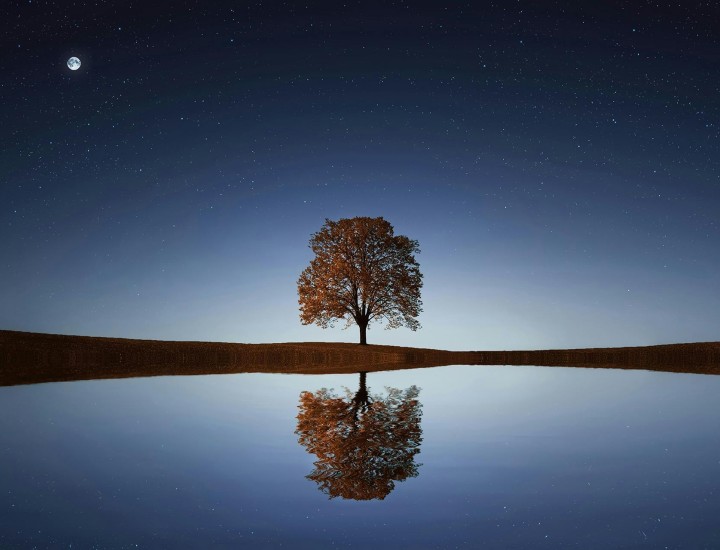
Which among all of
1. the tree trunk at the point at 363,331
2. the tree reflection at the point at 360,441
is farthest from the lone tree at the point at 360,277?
the tree reflection at the point at 360,441

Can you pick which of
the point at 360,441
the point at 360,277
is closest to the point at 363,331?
the point at 360,277

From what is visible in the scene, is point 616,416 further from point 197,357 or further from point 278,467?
point 197,357

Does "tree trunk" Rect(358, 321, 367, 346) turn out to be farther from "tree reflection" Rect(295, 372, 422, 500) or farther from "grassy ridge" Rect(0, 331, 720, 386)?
"tree reflection" Rect(295, 372, 422, 500)

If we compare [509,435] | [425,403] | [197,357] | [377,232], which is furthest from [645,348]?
[509,435]

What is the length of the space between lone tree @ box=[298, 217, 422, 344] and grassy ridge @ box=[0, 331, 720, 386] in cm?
551

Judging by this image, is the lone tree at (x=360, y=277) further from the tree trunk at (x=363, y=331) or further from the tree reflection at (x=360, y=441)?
the tree reflection at (x=360, y=441)

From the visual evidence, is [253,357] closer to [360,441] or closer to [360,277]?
[360,277]

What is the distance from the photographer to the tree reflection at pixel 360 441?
6125mm

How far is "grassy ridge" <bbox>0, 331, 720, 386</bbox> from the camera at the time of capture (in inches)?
1142

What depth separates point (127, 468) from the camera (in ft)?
23.0

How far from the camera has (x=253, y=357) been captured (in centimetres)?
3847

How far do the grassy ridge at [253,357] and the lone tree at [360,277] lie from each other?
5507mm

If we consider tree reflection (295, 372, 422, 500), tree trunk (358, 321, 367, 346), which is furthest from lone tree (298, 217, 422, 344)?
tree reflection (295, 372, 422, 500)

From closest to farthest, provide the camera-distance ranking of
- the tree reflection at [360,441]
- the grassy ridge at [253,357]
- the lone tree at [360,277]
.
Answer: the tree reflection at [360,441]
the grassy ridge at [253,357]
the lone tree at [360,277]
